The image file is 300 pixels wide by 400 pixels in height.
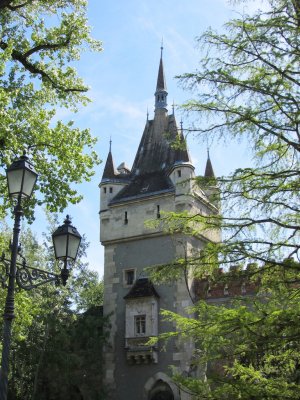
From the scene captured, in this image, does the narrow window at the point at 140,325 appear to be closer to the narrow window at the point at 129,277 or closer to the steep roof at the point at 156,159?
the narrow window at the point at 129,277

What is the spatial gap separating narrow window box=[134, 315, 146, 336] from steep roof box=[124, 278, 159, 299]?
3.07 feet

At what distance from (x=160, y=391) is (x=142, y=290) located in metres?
4.38

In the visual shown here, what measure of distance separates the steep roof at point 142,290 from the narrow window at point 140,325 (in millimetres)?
935

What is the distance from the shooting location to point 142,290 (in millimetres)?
24766

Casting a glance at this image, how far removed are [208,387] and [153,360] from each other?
1655 centimetres

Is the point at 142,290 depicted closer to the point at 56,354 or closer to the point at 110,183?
the point at 56,354

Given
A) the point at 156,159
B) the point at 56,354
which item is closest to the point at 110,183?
the point at 156,159

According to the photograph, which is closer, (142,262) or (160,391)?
(160,391)

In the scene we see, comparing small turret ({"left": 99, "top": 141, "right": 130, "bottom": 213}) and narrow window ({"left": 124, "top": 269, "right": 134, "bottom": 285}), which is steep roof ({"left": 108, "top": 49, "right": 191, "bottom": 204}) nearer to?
small turret ({"left": 99, "top": 141, "right": 130, "bottom": 213})

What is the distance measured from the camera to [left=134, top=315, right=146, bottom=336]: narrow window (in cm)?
2420

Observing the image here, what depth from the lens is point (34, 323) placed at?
23453mm

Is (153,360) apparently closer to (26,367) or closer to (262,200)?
(26,367)

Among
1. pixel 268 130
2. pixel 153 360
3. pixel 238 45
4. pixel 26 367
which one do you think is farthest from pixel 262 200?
pixel 26 367

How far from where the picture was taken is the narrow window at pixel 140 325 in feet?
79.4
